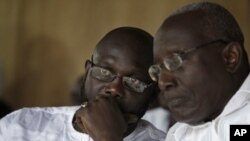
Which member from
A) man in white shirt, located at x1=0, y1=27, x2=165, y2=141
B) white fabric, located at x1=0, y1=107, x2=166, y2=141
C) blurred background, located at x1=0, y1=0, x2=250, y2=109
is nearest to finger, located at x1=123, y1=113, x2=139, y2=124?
man in white shirt, located at x1=0, y1=27, x2=165, y2=141

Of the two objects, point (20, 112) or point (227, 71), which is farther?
point (20, 112)

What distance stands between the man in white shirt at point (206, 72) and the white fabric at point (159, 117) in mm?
882

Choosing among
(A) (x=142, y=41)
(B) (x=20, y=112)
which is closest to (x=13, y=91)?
(B) (x=20, y=112)

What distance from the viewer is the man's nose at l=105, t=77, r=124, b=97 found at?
1.76 metres

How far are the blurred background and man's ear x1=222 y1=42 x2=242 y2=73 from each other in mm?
1863

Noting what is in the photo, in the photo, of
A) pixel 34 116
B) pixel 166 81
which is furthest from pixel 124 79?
pixel 34 116

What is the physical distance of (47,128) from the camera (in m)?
1.92

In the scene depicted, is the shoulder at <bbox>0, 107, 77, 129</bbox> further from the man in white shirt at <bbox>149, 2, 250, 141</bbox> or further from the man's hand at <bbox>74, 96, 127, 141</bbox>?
the man in white shirt at <bbox>149, 2, 250, 141</bbox>

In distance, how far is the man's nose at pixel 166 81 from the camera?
57.4 inches

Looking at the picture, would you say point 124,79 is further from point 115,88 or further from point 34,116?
point 34,116

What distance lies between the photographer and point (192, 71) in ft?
4.71

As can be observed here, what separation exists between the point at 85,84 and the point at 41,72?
1717 mm

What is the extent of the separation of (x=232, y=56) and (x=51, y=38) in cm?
230

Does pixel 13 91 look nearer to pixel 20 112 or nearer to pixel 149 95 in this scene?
pixel 20 112
